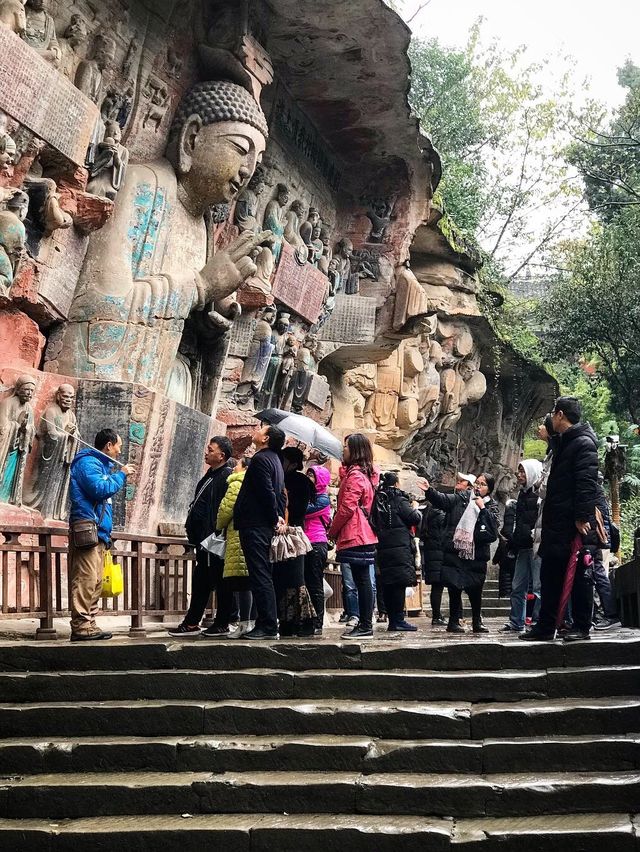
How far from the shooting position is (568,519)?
7.36 m

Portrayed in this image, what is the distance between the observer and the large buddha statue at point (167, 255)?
504 inches

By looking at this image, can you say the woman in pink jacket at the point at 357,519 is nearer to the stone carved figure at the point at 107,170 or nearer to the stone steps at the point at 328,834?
the stone steps at the point at 328,834

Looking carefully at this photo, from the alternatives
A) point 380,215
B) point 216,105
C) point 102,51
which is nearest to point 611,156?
point 380,215

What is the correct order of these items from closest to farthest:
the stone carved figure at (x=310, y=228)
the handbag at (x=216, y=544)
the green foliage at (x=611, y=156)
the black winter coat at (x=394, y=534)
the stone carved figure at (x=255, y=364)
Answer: the handbag at (x=216, y=544)
the black winter coat at (x=394, y=534)
the stone carved figure at (x=255, y=364)
the stone carved figure at (x=310, y=228)
the green foliage at (x=611, y=156)

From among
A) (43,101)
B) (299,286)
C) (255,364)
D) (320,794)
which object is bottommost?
(320,794)

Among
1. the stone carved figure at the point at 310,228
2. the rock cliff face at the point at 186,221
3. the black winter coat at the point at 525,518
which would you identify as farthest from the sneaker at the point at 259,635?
the stone carved figure at the point at 310,228

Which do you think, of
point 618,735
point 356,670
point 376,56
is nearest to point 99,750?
point 356,670

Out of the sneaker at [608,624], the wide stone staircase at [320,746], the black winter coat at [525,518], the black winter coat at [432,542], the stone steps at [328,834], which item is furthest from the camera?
the black winter coat at [432,542]

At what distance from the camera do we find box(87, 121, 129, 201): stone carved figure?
1253 centimetres

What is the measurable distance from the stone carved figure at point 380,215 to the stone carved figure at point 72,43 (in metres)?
8.33

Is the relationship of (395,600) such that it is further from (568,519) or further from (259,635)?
(568,519)

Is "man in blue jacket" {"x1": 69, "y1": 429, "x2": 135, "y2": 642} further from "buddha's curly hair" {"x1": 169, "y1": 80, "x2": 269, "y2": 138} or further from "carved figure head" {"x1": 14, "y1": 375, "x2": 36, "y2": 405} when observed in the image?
"buddha's curly hair" {"x1": 169, "y1": 80, "x2": 269, "y2": 138}

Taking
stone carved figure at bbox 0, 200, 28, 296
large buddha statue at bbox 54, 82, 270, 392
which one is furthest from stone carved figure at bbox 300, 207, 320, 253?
stone carved figure at bbox 0, 200, 28, 296

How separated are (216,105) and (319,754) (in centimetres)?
→ 972
